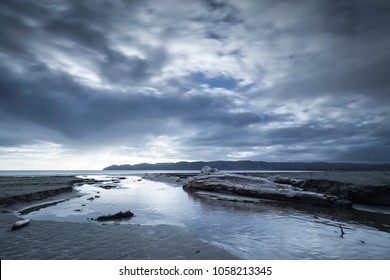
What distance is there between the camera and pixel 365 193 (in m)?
14.3

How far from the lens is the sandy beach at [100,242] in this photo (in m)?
5.98

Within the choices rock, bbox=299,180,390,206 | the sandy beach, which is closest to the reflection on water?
the sandy beach

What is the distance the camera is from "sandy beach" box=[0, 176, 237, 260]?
5.98m

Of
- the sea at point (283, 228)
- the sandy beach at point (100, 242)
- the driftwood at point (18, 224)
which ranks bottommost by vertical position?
the sea at point (283, 228)

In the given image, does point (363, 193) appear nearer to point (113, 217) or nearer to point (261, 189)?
point (261, 189)

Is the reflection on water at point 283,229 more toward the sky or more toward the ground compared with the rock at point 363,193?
more toward the ground

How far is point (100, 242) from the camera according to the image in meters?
6.99

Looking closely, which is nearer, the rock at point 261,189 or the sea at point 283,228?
the sea at point 283,228

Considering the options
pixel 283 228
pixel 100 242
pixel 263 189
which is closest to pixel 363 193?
pixel 263 189

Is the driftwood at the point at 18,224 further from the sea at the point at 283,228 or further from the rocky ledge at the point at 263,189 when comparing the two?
the rocky ledge at the point at 263,189

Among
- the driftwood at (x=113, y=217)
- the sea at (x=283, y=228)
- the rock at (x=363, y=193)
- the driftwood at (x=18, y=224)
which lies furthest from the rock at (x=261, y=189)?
the driftwood at (x=18, y=224)

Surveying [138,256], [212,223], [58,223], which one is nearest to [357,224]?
[212,223]

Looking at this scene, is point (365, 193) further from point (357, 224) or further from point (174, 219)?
point (174, 219)

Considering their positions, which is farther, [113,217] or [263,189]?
[263,189]
